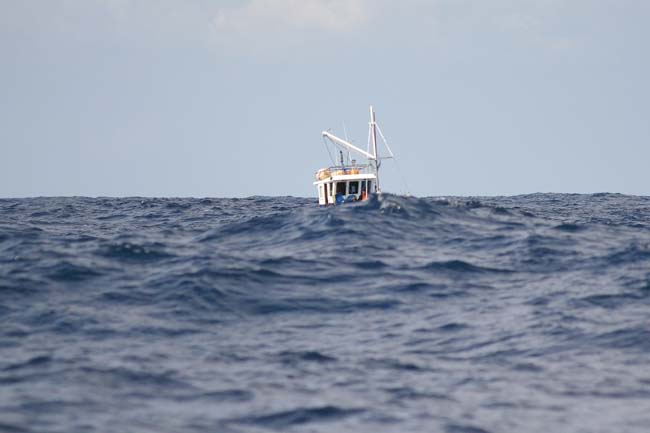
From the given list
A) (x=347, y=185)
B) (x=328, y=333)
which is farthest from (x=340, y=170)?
(x=328, y=333)

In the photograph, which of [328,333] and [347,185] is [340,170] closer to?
[347,185]

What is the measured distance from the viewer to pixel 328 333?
1541 centimetres

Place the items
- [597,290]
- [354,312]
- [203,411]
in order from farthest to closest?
[597,290], [354,312], [203,411]

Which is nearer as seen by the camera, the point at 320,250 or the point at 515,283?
the point at 515,283

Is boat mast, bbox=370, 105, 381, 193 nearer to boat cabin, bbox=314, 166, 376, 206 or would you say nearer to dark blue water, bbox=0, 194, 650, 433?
boat cabin, bbox=314, 166, 376, 206

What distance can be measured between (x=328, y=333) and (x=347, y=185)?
32.7 m


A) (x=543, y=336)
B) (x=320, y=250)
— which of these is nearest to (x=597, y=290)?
(x=543, y=336)

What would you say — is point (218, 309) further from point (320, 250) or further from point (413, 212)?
point (413, 212)

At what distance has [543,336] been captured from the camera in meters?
15.1

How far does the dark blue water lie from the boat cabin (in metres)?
19.6

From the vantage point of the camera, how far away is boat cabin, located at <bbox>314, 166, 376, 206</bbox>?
4753cm

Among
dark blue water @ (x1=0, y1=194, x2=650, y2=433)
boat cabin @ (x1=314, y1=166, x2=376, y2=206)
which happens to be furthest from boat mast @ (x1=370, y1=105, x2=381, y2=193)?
dark blue water @ (x1=0, y1=194, x2=650, y2=433)

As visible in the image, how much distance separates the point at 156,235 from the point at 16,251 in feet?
19.2

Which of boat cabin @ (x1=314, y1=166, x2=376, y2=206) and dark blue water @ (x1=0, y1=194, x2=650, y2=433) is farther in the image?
boat cabin @ (x1=314, y1=166, x2=376, y2=206)
